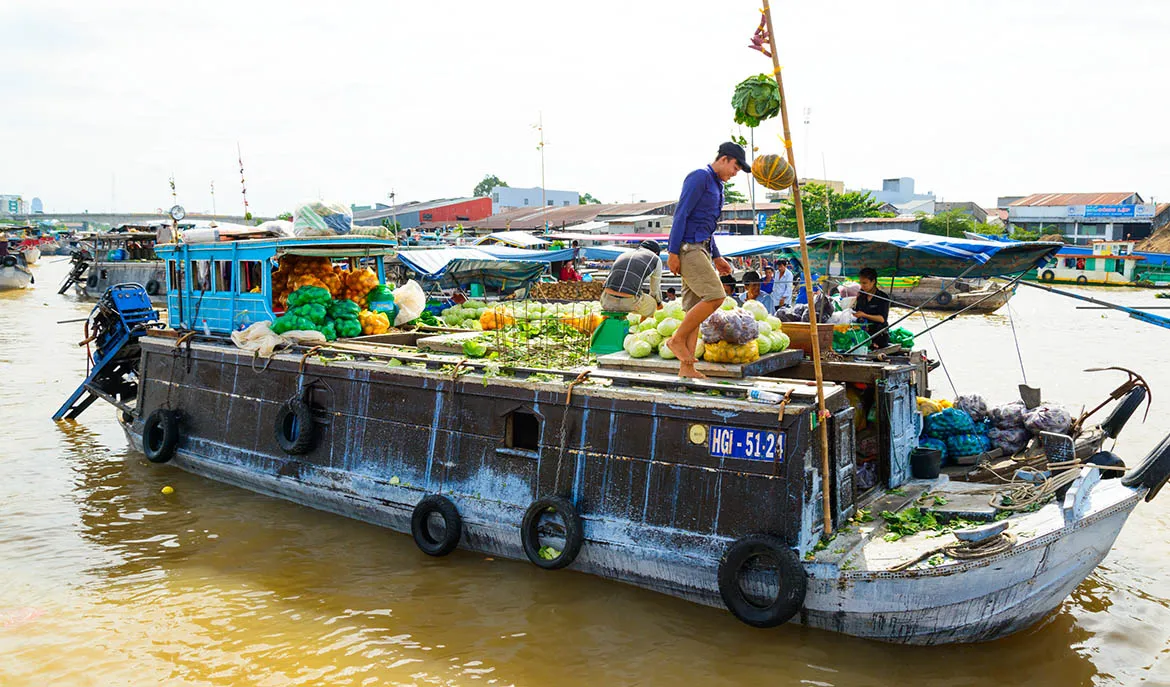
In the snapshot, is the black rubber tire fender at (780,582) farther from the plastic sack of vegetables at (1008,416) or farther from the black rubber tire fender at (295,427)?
the black rubber tire fender at (295,427)

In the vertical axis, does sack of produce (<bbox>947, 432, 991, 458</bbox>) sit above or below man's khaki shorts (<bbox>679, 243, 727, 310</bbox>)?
below

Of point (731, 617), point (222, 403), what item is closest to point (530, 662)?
point (731, 617)

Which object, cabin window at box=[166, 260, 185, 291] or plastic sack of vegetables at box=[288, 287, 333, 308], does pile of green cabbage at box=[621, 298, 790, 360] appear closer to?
plastic sack of vegetables at box=[288, 287, 333, 308]

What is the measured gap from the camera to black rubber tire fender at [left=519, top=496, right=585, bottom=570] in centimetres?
625

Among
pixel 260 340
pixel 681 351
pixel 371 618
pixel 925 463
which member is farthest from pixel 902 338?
pixel 260 340

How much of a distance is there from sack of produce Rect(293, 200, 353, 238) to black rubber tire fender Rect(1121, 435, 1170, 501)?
7.96 metres

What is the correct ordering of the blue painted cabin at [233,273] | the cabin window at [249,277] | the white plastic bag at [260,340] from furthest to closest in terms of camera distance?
the cabin window at [249,277] < the blue painted cabin at [233,273] < the white plastic bag at [260,340]

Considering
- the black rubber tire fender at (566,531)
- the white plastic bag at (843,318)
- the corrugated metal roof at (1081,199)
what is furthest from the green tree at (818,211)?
the black rubber tire fender at (566,531)

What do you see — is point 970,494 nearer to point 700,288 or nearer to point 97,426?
point 700,288

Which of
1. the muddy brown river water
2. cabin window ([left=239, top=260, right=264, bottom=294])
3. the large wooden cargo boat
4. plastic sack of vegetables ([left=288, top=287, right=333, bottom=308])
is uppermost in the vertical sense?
cabin window ([left=239, top=260, right=264, bottom=294])

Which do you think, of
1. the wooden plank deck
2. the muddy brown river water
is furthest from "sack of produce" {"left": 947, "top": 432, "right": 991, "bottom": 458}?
the wooden plank deck

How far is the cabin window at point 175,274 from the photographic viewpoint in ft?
32.9

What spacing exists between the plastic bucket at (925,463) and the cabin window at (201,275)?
8055 mm

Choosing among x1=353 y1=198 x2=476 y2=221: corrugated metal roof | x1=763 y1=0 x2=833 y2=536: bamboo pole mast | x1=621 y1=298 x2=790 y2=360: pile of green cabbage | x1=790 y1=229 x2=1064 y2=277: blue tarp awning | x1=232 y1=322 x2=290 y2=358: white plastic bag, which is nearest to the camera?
x1=763 y1=0 x2=833 y2=536: bamboo pole mast
